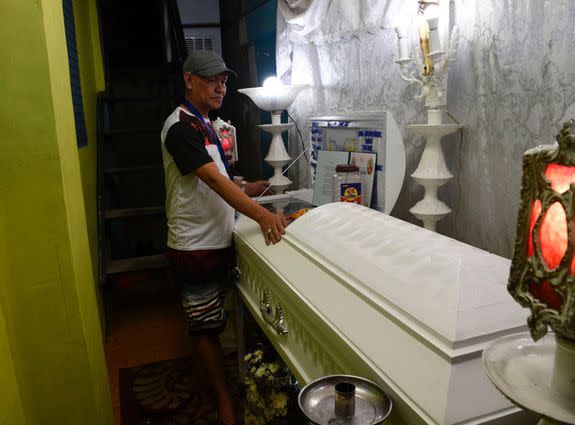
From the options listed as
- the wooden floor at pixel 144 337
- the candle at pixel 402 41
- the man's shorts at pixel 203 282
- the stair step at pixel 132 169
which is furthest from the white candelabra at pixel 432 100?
the stair step at pixel 132 169

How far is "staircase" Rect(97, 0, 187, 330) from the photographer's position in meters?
3.25

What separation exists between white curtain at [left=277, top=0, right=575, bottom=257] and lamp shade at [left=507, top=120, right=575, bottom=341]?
0.77 meters

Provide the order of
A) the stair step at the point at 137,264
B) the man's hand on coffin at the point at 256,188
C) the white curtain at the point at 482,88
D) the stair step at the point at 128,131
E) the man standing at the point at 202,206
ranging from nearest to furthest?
the white curtain at the point at 482,88 < the man standing at the point at 202,206 < the man's hand on coffin at the point at 256,188 < the stair step at the point at 137,264 < the stair step at the point at 128,131

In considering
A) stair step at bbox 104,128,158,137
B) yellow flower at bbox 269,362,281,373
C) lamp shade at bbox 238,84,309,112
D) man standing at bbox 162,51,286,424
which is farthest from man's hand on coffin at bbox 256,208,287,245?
stair step at bbox 104,128,158,137

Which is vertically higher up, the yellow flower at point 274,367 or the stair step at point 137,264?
the yellow flower at point 274,367

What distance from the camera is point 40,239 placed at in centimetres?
150

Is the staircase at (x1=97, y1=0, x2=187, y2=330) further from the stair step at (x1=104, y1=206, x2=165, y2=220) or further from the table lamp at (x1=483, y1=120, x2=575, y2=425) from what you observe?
the table lamp at (x1=483, y1=120, x2=575, y2=425)

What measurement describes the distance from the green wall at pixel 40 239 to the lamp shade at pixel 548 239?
1388mm

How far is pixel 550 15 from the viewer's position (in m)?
1.12

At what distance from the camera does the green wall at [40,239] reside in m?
1.42

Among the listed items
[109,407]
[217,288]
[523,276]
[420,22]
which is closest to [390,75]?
[420,22]

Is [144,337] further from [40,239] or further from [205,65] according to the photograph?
[205,65]

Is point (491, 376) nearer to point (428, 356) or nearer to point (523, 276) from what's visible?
point (523, 276)

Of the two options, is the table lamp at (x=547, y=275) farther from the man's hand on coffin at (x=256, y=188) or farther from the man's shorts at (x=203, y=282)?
the man's hand on coffin at (x=256, y=188)
